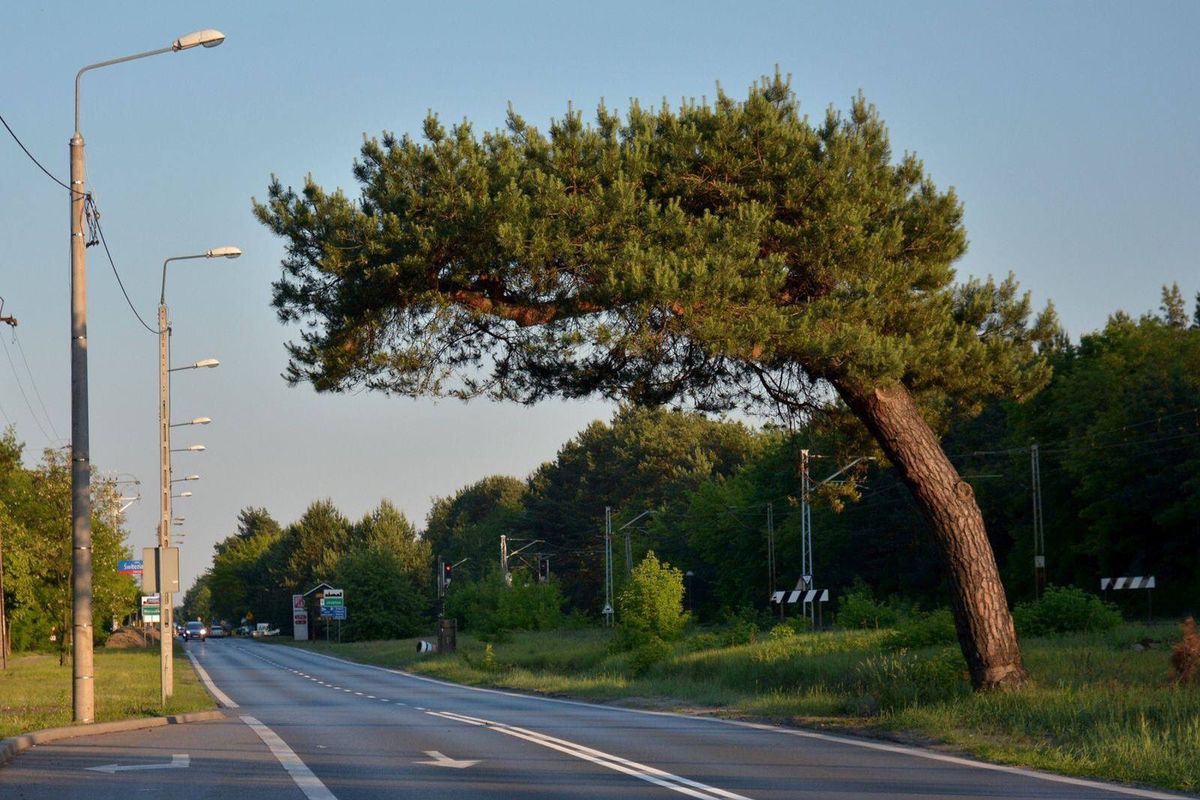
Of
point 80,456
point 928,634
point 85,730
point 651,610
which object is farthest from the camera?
point 651,610

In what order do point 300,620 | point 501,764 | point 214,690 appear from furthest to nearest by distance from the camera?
1. point 300,620
2. point 214,690
3. point 501,764

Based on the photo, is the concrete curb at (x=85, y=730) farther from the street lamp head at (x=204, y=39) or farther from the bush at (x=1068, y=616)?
the bush at (x=1068, y=616)

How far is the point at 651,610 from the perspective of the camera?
4422 cm

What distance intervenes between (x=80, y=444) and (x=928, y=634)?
643 inches

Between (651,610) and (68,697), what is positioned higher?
(651,610)

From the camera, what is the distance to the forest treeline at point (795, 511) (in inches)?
2372

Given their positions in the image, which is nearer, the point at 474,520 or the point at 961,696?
the point at 961,696

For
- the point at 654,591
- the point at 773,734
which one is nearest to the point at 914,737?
the point at 773,734

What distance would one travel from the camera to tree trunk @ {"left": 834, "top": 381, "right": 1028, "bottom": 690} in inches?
804

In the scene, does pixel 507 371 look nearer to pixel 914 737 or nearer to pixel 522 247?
pixel 522 247

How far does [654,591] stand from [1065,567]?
1258 inches

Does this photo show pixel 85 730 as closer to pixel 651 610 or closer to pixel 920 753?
pixel 920 753

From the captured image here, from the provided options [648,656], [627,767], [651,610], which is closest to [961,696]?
[627,767]

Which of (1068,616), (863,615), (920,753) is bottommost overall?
(863,615)
